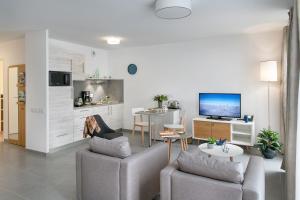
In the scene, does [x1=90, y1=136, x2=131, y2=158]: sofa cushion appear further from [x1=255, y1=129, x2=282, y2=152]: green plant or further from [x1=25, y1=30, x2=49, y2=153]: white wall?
[x1=255, y1=129, x2=282, y2=152]: green plant

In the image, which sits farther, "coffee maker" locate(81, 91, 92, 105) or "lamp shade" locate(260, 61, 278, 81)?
"coffee maker" locate(81, 91, 92, 105)

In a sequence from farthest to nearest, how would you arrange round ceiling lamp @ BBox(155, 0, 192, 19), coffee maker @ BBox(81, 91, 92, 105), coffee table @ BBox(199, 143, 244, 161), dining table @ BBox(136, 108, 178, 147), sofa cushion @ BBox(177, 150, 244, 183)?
coffee maker @ BBox(81, 91, 92, 105), dining table @ BBox(136, 108, 178, 147), coffee table @ BBox(199, 143, 244, 161), round ceiling lamp @ BBox(155, 0, 192, 19), sofa cushion @ BBox(177, 150, 244, 183)

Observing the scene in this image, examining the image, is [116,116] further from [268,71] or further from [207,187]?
[207,187]

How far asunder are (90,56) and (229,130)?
428cm

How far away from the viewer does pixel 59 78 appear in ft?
16.5

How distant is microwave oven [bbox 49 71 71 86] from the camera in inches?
189

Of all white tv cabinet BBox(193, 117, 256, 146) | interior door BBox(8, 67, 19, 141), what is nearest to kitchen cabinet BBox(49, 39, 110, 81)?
interior door BBox(8, 67, 19, 141)

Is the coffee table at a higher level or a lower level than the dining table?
lower

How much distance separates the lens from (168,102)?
19.9ft

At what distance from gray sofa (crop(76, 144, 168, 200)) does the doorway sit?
3345 millimetres

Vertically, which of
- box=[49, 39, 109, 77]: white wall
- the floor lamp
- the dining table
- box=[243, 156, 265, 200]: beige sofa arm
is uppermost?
box=[49, 39, 109, 77]: white wall

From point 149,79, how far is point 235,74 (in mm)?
2406

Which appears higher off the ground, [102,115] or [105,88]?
[105,88]

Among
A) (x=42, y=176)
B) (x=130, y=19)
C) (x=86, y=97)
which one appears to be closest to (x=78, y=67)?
(x=86, y=97)
